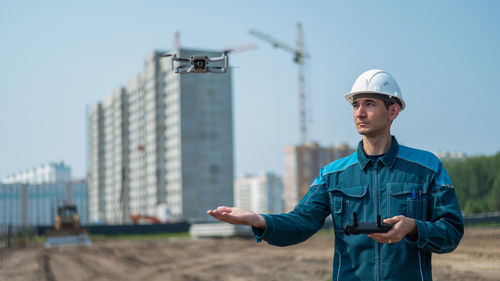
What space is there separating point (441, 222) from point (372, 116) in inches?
26.9

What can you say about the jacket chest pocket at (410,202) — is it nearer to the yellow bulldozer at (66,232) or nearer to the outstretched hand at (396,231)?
the outstretched hand at (396,231)

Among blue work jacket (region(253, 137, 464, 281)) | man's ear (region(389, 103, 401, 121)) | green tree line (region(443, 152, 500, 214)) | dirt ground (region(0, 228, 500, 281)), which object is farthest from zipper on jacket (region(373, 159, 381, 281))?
green tree line (region(443, 152, 500, 214))

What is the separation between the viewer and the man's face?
11.1 feet

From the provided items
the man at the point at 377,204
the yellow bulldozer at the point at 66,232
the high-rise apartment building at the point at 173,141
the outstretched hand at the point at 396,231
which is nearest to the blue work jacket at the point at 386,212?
the man at the point at 377,204

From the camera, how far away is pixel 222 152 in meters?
120

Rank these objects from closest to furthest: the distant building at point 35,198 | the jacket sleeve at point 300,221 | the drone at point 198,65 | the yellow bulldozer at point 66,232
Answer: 1. the jacket sleeve at point 300,221
2. the drone at point 198,65
3. the yellow bulldozer at point 66,232
4. the distant building at point 35,198

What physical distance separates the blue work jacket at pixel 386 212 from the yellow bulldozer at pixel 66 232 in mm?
36787

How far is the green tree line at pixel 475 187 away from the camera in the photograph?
48172mm

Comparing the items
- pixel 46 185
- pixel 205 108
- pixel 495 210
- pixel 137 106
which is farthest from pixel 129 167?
pixel 495 210

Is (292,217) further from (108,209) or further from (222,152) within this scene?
(108,209)

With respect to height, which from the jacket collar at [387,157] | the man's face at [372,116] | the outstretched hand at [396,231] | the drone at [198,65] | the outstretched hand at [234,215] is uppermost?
the drone at [198,65]

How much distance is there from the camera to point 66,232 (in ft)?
131

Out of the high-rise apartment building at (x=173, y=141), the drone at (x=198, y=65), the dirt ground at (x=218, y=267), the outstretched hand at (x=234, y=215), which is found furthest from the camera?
the high-rise apartment building at (x=173, y=141)

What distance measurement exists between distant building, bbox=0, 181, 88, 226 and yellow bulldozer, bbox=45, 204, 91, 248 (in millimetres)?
146971
